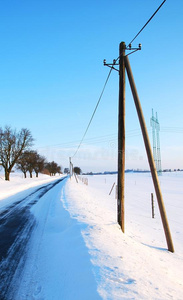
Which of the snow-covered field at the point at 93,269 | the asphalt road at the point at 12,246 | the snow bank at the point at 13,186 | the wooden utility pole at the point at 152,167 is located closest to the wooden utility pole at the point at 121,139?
the wooden utility pole at the point at 152,167

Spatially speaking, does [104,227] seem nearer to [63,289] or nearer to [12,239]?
[12,239]

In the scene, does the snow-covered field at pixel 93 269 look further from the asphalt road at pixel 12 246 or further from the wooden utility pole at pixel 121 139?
the wooden utility pole at pixel 121 139

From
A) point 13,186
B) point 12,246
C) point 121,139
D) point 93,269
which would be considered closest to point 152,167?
point 121,139

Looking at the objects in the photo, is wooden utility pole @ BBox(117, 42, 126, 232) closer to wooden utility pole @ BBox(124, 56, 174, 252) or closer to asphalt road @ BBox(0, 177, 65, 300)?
wooden utility pole @ BBox(124, 56, 174, 252)

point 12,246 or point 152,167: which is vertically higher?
point 152,167

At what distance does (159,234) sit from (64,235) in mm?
4320

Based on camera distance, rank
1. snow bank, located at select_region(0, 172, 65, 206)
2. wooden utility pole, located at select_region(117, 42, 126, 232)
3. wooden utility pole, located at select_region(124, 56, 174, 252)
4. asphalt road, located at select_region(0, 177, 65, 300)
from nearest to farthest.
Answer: asphalt road, located at select_region(0, 177, 65, 300), wooden utility pole, located at select_region(124, 56, 174, 252), wooden utility pole, located at select_region(117, 42, 126, 232), snow bank, located at select_region(0, 172, 65, 206)

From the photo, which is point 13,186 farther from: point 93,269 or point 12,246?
point 93,269

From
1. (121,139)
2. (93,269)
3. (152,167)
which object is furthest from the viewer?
(121,139)

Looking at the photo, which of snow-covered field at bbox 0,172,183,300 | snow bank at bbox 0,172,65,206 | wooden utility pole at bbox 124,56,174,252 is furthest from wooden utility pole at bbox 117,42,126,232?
snow bank at bbox 0,172,65,206

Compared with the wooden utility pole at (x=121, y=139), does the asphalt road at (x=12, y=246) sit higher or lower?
lower

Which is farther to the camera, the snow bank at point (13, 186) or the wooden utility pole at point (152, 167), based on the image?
the snow bank at point (13, 186)

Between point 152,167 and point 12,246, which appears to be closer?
point 12,246

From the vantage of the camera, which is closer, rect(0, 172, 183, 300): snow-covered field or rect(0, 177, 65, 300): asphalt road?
rect(0, 172, 183, 300): snow-covered field
